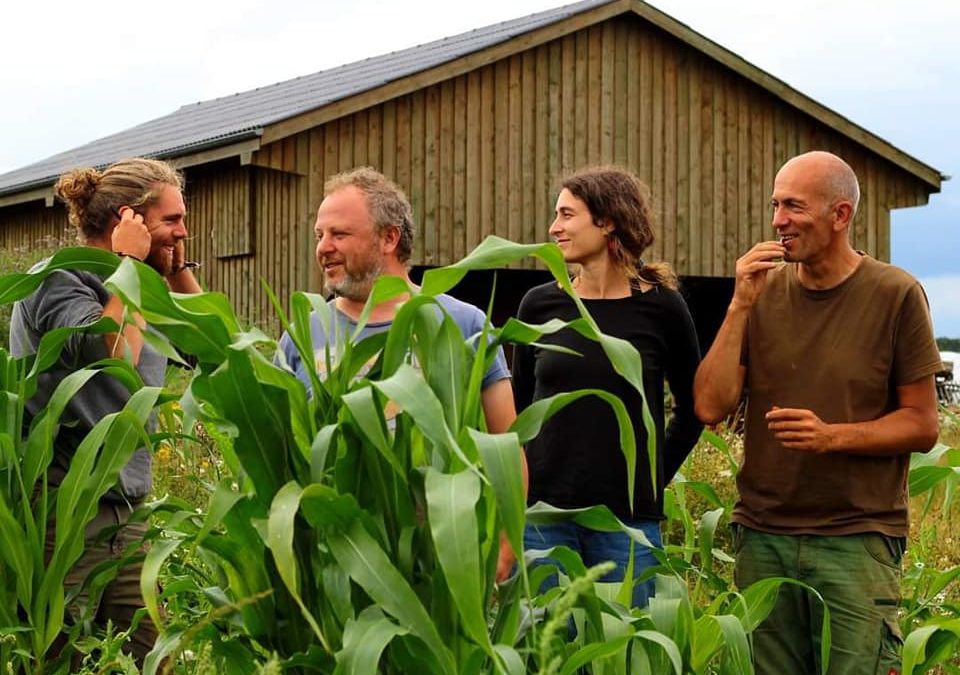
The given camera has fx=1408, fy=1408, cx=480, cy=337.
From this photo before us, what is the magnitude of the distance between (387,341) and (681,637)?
114cm

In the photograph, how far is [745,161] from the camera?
19766 millimetres

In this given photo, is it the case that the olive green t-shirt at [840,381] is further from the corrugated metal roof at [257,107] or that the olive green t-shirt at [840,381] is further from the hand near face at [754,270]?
the corrugated metal roof at [257,107]

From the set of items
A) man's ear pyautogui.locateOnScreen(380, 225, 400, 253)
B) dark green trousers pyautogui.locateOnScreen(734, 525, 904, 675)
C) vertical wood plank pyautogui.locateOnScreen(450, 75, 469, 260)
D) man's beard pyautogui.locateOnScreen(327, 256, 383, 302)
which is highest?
vertical wood plank pyautogui.locateOnScreen(450, 75, 469, 260)

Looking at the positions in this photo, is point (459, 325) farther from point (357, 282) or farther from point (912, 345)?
point (912, 345)

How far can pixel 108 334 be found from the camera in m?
3.72

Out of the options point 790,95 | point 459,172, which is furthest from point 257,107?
point 790,95

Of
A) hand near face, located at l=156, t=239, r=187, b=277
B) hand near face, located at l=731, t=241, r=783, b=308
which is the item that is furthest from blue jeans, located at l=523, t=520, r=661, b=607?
hand near face, located at l=156, t=239, r=187, b=277

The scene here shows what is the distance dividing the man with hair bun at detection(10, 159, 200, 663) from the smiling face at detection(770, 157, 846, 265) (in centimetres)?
173

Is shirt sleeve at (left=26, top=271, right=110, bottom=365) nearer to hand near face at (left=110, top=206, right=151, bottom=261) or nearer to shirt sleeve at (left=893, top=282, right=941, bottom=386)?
hand near face at (left=110, top=206, right=151, bottom=261)

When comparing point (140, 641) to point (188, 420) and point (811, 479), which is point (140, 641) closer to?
point (188, 420)

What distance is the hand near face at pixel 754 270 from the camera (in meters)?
4.07

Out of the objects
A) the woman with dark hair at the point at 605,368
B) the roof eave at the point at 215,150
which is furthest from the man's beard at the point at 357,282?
the roof eave at the point at 215,150

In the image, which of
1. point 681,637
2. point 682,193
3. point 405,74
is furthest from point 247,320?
point 681,637

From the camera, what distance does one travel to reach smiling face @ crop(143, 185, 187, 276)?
3.94m
